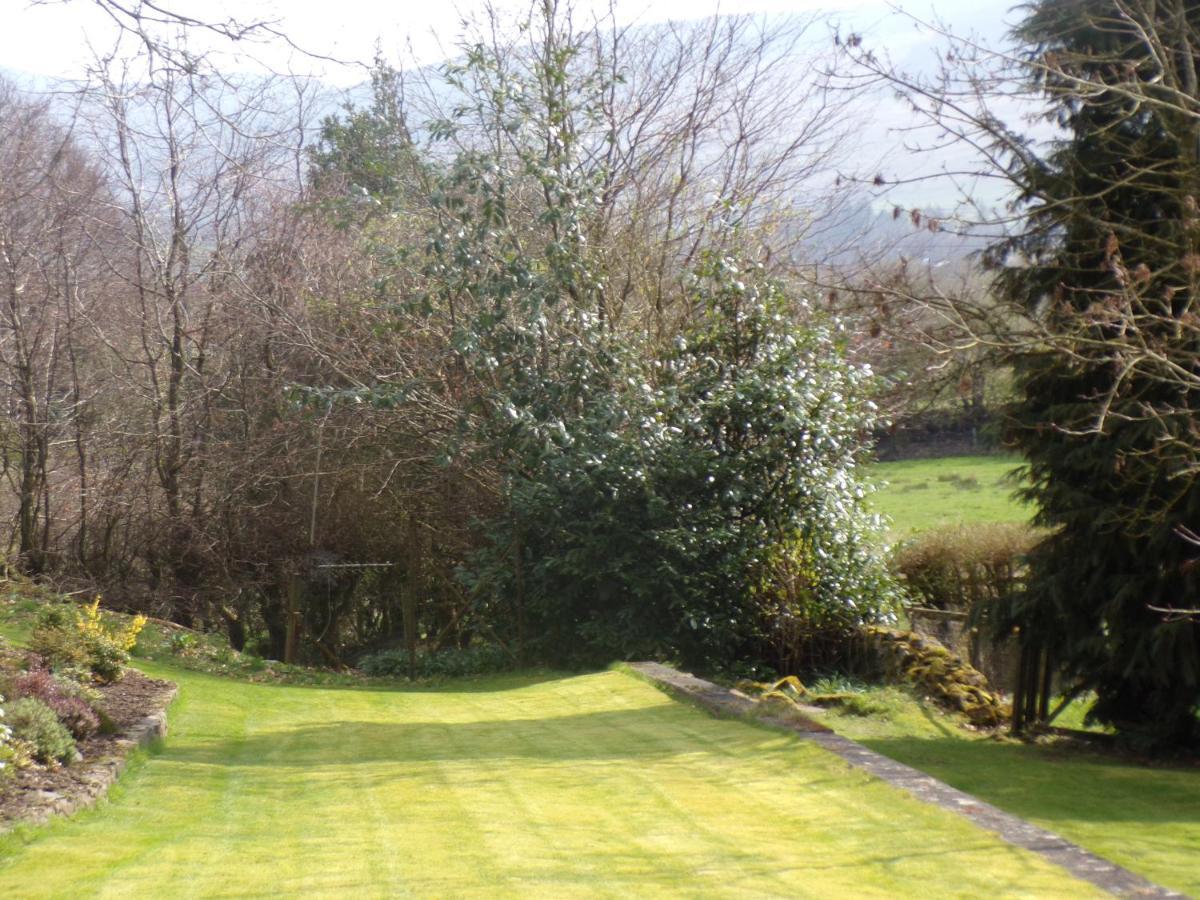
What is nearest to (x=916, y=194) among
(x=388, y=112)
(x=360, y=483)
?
(x=360, y=483)

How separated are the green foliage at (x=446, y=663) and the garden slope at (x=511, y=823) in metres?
5.53

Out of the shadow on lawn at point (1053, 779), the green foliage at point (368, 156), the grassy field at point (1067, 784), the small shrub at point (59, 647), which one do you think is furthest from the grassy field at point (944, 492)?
the small shrub at point (59, 647)

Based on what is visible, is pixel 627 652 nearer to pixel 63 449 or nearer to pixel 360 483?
pixel 360 483

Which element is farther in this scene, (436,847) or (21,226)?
(21,226)

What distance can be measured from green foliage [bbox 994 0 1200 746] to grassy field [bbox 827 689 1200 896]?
889 mm

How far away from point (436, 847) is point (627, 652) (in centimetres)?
836

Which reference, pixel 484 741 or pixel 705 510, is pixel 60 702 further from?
pixel 705 510

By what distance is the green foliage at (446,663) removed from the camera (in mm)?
15828

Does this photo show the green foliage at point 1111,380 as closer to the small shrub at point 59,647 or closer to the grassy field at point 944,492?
the small shrub at point 59,647

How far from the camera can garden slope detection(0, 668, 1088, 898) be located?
5.39 meters

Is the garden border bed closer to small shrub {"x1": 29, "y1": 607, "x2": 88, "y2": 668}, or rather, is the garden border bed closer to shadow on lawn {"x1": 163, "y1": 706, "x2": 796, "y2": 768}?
shadow on lawn {"x1": 163, "y1": 706, "x2": 796, "y2": 768}

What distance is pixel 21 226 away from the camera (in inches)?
761

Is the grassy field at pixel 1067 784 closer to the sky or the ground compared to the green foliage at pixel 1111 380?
closer to the ground

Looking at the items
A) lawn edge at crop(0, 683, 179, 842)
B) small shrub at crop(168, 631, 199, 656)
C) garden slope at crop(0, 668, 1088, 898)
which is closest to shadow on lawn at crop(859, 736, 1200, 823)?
garden slope at crop(0, 668, 1088, 898)
